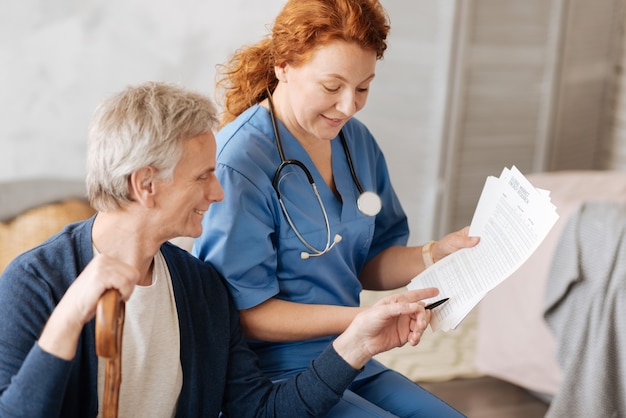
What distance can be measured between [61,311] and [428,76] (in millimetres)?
2815

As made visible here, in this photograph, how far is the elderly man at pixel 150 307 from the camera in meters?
1.10

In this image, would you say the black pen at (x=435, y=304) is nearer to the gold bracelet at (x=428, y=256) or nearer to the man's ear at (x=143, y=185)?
the gold bracelet at (x=428, y=256)

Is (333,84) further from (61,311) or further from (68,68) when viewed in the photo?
(68,68)

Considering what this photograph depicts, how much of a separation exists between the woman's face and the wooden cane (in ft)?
2.04

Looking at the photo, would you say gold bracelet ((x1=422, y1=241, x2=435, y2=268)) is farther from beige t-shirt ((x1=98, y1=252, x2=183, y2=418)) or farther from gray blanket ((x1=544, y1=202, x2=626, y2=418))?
gray blanket ((x1=544, y1=202, x2=626, y2=418))

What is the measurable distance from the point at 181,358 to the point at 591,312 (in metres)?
1.44

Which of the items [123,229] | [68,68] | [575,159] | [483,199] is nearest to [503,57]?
[575,159]

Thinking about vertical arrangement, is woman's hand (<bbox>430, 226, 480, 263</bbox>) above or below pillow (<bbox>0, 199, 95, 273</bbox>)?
above

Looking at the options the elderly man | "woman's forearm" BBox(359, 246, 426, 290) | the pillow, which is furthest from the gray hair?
the pillow

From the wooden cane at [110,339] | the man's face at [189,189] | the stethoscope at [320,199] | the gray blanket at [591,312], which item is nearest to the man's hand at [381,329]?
the stethoscope at [320,199]

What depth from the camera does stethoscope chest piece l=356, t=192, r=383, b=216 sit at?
171 centimetres

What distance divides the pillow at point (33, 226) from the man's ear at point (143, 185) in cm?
170

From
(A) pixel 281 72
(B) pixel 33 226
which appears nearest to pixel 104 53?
(B) pixel 33 226

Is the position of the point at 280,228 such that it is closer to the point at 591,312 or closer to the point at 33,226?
the point at 591,312
